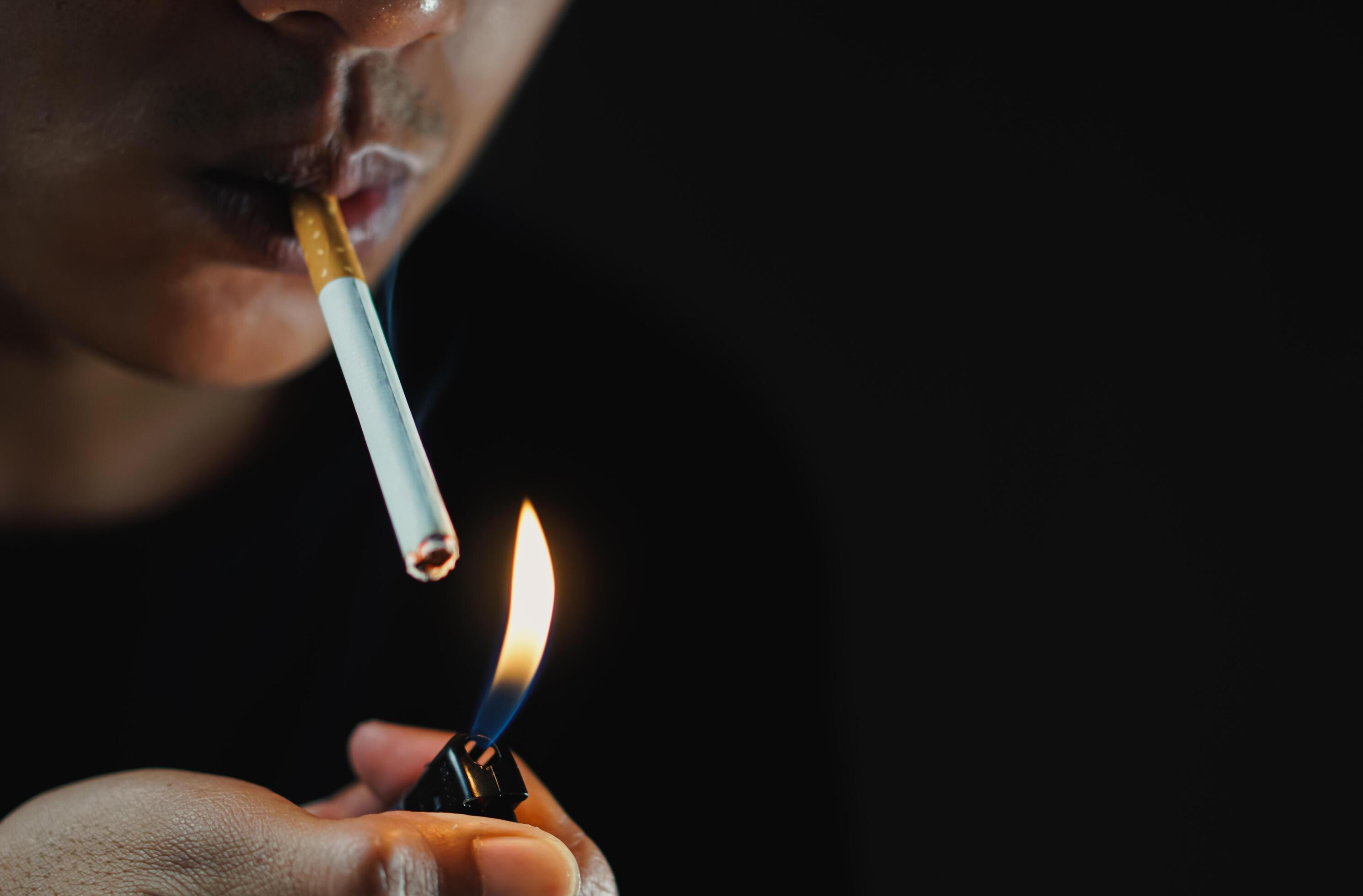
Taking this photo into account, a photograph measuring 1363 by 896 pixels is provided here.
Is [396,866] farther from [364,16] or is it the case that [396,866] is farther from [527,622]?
[364,16]

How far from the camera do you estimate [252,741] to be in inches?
47.8

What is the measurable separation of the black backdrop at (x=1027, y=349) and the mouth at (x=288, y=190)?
877mm

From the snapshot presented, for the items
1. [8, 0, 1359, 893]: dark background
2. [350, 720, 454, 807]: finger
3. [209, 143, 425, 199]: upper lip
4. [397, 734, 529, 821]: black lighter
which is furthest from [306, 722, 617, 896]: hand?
[8, 0, 1359, 893]: dark background

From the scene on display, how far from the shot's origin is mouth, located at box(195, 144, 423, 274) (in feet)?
2.55

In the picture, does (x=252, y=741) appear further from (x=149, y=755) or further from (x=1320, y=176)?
(x=1320, y=176)

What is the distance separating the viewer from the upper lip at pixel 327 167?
767 millimetres

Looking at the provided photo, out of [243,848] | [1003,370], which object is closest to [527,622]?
[243,848]

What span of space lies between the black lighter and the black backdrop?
1.26 meters

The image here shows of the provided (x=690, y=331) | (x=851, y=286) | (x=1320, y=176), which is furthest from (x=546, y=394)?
(x=1320, y=176)

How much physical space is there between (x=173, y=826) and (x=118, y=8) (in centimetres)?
55

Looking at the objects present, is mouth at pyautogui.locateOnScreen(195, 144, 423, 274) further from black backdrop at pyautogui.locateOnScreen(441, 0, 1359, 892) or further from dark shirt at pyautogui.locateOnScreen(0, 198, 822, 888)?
black backdrop at pyautogui.locateOnScreen(441, 0, 1359, 892)

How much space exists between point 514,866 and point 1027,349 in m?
1.68

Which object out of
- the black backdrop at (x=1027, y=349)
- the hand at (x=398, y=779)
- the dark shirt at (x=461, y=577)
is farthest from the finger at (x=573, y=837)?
the black backdrop at (x=1027, y=349)

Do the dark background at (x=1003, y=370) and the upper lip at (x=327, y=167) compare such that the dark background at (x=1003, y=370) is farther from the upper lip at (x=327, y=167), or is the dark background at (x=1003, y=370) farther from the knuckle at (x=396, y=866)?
the knuckle at (x=396, y=866)
